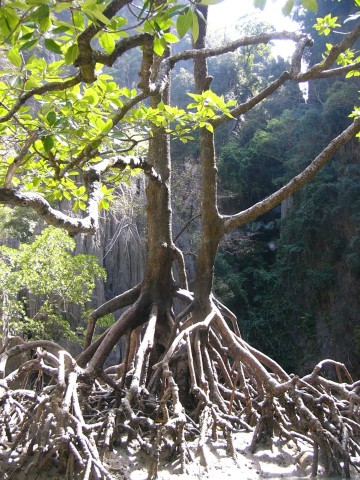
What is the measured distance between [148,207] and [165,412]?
6.52 feet

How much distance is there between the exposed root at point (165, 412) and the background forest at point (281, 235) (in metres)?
4.55

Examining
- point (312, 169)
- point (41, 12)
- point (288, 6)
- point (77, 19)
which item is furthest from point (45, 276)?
point (288, 6)

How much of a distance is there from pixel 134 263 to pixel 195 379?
6.96 meters

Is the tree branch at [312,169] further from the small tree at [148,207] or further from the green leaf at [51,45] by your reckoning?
the green leaf at [51,45]

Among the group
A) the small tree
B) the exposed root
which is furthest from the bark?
the exposed root

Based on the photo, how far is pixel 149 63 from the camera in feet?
7.73

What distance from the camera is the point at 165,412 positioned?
328 centimetres

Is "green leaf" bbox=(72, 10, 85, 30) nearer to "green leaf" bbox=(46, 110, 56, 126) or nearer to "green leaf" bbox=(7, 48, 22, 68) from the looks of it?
"green leaf" bbox=(7, 48, 22, 68)

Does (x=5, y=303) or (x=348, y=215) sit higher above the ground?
(x=348, y=215)

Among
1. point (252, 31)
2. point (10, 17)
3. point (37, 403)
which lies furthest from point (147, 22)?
point (252, 31)

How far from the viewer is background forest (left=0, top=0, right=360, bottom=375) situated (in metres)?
10.4

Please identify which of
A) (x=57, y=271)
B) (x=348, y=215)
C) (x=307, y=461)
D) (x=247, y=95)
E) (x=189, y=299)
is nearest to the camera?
(x=307, y=461)

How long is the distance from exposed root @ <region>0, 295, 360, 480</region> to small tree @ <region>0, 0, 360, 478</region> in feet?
0.04

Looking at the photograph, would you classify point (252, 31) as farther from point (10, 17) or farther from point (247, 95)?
point (10, 17)
